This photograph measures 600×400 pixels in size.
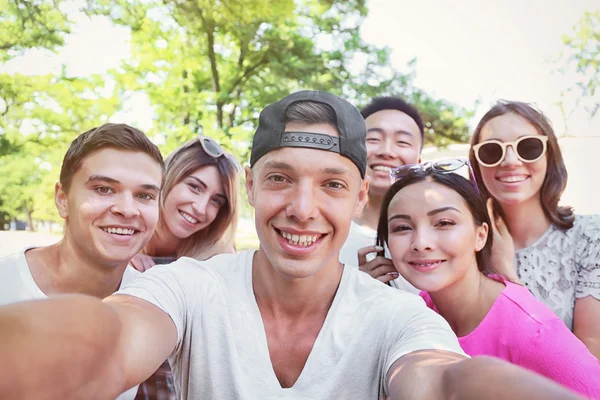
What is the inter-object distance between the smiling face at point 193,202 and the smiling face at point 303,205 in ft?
6.84

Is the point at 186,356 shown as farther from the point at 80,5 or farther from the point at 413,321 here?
the point at 80,5

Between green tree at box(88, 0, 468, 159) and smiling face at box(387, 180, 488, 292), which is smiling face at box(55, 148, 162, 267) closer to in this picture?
smiling face at box(387, 180, 488, 292)

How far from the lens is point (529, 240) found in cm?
362

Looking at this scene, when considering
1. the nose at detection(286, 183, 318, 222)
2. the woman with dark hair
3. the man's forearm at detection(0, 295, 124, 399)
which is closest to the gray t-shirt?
the nose at detection(286, 183, 318, 222)

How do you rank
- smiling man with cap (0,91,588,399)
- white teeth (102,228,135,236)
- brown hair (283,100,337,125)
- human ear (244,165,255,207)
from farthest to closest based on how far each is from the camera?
white teeth (102,228,135,236) < human ear (244,165,255,207) < brown hair (283,100,337,125) < smiling man with cap (0,91,588,399)

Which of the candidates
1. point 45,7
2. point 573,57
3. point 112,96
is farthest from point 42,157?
point 573,57

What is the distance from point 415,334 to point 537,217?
2.27 m

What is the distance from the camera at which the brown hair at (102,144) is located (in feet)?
10.1

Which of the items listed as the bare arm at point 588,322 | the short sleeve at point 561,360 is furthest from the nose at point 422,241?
the bare arm at point 588,322

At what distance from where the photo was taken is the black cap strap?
2219mm

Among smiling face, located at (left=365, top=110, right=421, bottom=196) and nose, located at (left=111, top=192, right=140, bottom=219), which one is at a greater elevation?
smiling face, located at (left=365, top=110, right=421, bottom=196)

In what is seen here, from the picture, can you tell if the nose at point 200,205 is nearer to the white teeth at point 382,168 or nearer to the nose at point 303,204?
the white teeth at point 382,168

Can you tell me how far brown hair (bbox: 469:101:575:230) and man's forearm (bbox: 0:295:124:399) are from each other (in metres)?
3.10

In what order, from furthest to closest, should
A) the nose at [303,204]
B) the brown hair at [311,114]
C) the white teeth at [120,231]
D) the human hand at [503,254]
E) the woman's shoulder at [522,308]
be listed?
the human hand at [503,254] < the white teeth at [120,231] < the woman's shoulder at [522,308] < the brown hair at [311,114] < the nose at [303,204]
